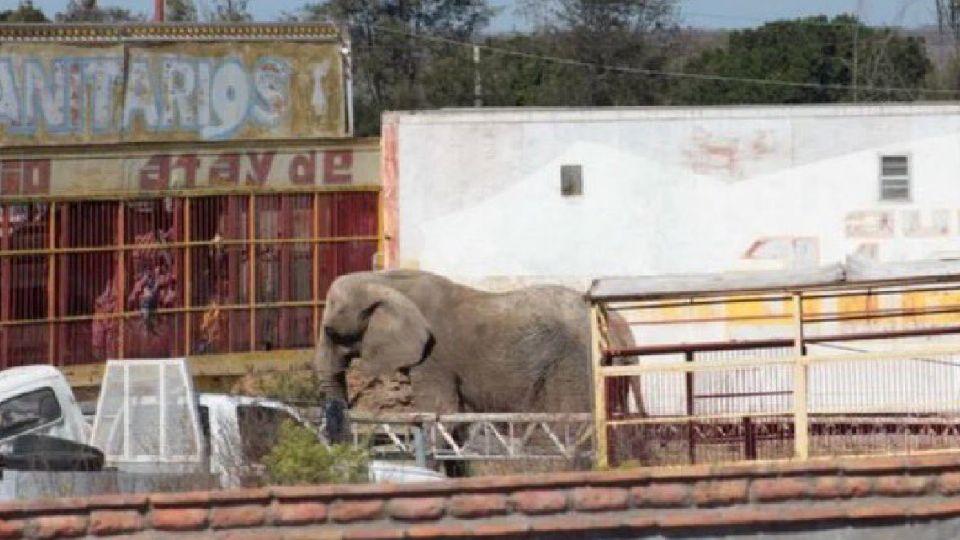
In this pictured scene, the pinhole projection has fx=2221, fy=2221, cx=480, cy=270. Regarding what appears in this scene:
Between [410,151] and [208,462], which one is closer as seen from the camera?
[208,462]

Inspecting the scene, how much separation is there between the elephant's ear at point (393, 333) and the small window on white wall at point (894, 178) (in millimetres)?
9094

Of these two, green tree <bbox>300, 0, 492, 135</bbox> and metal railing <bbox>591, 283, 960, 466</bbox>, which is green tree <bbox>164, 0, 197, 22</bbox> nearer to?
green tree <bbox>300, 0, 492, 135</bbox>

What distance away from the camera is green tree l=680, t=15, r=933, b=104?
2566 inches

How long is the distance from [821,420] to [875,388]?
1914 mm

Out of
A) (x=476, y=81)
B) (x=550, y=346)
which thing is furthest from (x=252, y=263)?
(x=476, y=81)

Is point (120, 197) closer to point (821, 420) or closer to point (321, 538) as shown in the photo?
point (821, 420)

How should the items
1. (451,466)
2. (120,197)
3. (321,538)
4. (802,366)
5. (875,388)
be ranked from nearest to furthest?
(321,538)
(802,366)
(875,388)
(451,466)
(120,197)

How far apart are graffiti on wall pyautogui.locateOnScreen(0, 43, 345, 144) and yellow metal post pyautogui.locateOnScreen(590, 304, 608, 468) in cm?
1678

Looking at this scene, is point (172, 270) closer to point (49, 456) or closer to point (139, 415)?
point (139, 415)

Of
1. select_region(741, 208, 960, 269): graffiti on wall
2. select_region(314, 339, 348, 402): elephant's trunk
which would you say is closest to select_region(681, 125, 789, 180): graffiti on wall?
select_region(741, 208, 960, 269): graffiti on wall

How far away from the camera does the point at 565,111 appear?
110ft

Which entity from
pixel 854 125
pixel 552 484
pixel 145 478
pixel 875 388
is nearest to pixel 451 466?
pixel 875 388

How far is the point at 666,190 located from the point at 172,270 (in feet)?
24.7

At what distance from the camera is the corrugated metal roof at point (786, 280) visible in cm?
1666
